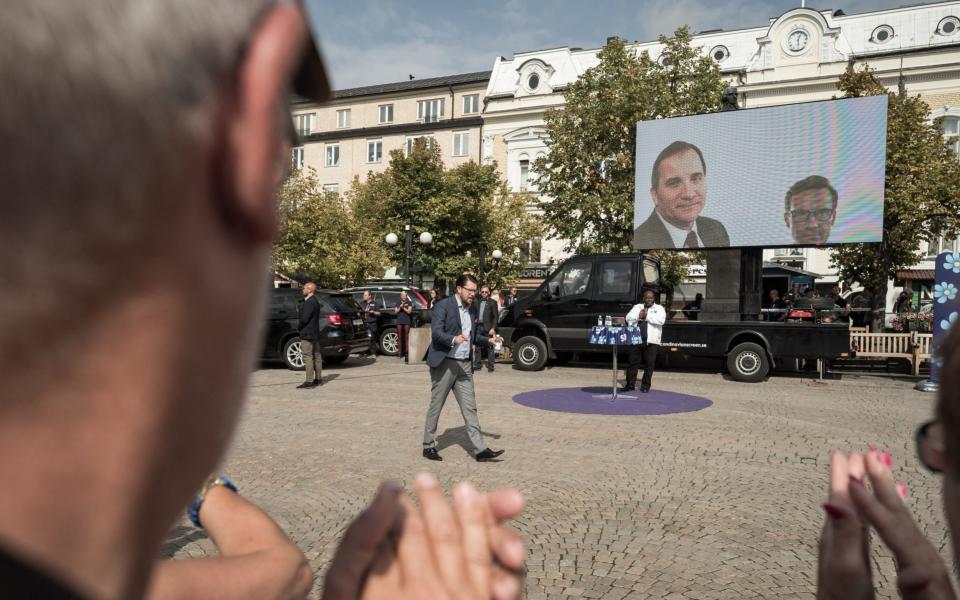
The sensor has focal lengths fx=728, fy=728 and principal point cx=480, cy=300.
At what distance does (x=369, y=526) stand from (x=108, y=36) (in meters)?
0.47

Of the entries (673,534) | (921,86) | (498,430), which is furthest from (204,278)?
(921,86)

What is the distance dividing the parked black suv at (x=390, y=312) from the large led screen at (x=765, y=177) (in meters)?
6.17

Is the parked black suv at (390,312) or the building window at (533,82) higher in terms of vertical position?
the building window at (533,82)

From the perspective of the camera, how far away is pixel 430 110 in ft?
175

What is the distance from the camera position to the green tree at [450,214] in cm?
3831

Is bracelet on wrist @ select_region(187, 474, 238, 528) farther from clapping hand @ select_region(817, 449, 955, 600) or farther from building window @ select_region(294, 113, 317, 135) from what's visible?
clapping hand @ select_region(817, 449, 955, 600)

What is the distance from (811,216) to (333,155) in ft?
145

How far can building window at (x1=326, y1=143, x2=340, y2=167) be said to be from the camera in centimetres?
5550

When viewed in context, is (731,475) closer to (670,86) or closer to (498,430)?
(498,430)

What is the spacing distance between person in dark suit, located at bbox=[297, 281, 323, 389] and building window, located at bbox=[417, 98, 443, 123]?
42015mm

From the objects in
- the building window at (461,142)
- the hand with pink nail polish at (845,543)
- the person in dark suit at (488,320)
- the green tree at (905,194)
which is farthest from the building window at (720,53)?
the hand with pink nail polish at (845,543)

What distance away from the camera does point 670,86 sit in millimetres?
27250

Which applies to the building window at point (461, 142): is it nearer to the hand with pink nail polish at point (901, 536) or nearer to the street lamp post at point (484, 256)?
the street lamp post at point (484, 256)

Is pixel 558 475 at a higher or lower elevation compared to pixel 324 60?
lower
